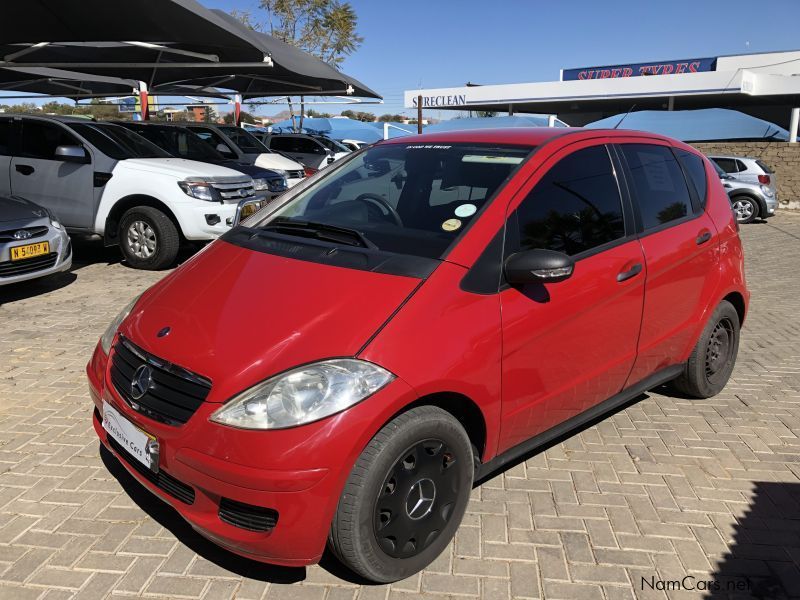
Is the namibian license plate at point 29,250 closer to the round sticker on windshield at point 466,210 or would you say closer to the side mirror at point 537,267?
the round sticker on windshield at point 466,210

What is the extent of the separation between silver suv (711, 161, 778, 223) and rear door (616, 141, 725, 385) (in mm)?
13188

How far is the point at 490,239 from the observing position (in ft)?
9.00

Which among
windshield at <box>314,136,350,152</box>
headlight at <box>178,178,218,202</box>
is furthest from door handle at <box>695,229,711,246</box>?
windshield at <box>314,136,350,152</box>

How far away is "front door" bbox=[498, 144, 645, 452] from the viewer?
277 centimetres

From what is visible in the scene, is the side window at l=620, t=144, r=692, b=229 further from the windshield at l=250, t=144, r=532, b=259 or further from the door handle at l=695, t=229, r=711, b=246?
the windshield at l=250, t=144, r=532, b=259

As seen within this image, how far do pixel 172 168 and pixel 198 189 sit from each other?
477mm

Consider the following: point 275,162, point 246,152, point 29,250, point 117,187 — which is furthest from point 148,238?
point 246,152

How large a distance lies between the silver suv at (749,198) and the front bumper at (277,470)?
52.2ft

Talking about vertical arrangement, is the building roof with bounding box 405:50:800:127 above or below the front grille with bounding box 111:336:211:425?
above

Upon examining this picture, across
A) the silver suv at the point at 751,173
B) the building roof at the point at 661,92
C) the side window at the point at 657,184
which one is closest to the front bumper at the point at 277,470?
the side window at the point at 657,184

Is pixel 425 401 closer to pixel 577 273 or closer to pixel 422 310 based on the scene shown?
pixel 422 310

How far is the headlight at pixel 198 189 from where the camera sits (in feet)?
25.9

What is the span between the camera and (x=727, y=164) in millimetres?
16109

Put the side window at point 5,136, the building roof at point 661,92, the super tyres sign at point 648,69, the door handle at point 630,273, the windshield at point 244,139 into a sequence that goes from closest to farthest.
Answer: the door handle at point 630,273, the side window at point 5,136, the windshield at point 244,139, the building roof at point 661,92, the super tyres sign at point 648,69
